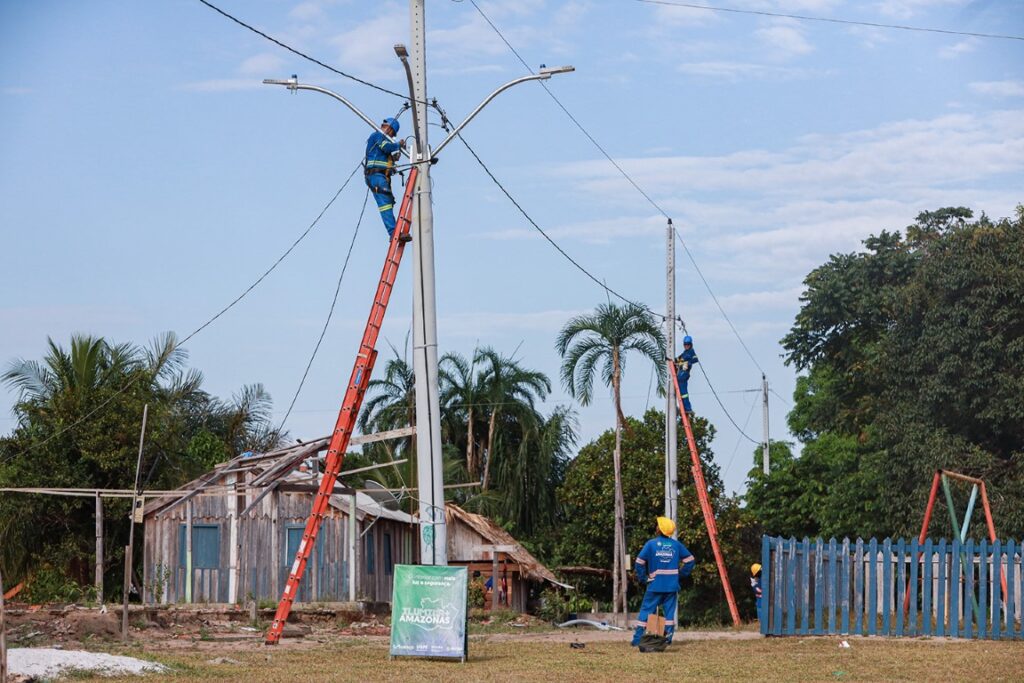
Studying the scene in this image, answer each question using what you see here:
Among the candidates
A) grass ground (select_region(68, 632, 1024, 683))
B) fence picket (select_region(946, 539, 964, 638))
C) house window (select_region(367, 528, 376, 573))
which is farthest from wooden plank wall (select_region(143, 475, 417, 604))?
fence picket (select_region(946, 539, 964, 638))

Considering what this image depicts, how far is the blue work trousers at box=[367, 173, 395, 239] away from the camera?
18719mm

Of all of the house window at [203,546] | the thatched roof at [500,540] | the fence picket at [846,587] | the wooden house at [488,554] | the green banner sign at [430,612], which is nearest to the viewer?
the green banner sign at [430,612]

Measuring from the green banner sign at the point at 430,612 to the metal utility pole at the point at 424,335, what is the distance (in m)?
0.66

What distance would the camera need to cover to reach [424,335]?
17031 mm

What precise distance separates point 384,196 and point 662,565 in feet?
20.2

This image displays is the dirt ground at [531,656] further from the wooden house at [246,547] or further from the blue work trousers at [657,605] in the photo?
the wooden house at [246,547]

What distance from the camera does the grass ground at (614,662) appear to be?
14.1 m

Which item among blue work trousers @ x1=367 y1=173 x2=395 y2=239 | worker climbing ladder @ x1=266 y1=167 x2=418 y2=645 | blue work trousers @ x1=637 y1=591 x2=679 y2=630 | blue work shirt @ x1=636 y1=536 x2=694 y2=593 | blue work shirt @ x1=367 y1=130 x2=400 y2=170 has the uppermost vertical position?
blue work shirt @ x1=367 y1=130 x2=400 y2=170

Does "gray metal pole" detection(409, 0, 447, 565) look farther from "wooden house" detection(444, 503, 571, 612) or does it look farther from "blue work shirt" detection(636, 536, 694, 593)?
"wooden house" detection(444, 503, 571, 612)

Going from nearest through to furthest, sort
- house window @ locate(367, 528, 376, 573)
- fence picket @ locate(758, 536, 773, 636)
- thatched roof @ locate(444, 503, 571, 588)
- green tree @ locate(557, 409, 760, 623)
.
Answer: fence picket @ locate(758, 536, 773, 636) → house window @ locate(367, 528, 376, 573) → thatched roof @ locate(444, 503, 571, 588) → green tree @ locate(557, 409, 760, 623)

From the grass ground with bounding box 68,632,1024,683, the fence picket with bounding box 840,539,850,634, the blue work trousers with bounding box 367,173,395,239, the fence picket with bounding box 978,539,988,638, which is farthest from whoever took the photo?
the fence picket with bounding box 840,539,850,634

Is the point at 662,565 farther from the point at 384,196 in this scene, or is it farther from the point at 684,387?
the point at 684,387

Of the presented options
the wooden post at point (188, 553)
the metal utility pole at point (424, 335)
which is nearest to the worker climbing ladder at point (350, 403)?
the metal utility pole at point (424, 335)

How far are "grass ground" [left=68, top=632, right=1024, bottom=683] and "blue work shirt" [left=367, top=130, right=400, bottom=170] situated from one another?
633cm
